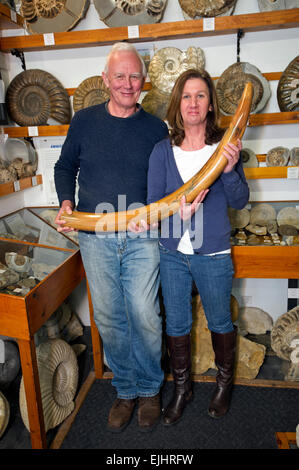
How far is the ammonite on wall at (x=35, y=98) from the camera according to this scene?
2457mm

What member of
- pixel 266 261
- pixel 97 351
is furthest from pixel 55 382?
pixel 266 261

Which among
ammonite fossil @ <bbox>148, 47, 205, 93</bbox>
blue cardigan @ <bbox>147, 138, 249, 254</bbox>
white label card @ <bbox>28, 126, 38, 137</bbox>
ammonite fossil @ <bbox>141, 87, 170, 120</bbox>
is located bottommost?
blue cardigan @ <bbox>147, 138, 249, 254</bbox>

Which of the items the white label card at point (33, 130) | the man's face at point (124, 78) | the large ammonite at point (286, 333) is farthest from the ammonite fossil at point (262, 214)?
the white label card at point (33, 130)

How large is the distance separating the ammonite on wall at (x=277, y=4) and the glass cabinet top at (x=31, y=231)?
75.6 inches

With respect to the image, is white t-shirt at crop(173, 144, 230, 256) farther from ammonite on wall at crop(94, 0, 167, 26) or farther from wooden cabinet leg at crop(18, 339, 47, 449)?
ammonite on wall at crop(94, 0, 167, 26)

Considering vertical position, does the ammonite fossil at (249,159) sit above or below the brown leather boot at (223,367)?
above

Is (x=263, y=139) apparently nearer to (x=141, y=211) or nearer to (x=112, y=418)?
(x=141, y=211)

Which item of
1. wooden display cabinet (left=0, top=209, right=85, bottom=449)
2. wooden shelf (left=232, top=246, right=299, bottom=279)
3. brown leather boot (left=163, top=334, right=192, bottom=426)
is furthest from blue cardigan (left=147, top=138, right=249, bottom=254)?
wooden display cabinet (left=0, top=209, right=85, bottom=449)

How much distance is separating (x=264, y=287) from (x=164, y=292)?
134cm

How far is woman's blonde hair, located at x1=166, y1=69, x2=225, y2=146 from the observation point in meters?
1.53

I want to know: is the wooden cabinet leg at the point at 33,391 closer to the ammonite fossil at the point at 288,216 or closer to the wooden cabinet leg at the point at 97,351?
the wooden cabinet leg at the point at 97,351

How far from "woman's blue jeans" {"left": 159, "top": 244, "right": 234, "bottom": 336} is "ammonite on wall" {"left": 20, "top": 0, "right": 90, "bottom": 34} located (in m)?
1.71

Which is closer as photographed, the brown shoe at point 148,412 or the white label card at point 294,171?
the brown shoe at point 148,412

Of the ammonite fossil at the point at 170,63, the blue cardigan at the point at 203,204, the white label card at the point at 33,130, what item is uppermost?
the ammonite fossil at the point at 170,63
